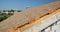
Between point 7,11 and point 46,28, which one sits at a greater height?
point 46,28

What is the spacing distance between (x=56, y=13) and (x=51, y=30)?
0.23 meters

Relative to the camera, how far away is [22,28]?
155cm

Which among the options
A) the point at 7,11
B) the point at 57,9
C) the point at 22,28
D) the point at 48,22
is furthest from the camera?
the point at 7,11

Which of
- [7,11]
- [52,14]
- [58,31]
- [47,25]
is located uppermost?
[52,14]

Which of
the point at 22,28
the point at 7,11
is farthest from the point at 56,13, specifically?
the point at 7,11

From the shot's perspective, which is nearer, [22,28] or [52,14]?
[22,28]

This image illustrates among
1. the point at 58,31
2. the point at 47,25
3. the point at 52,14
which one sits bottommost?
the point at 58,31

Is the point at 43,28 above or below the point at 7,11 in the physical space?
above

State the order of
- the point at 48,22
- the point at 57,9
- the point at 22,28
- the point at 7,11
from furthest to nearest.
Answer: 1. the point at 7,11
2. the point at 57,9
3. the point at 48,22
4. the point at 22,28

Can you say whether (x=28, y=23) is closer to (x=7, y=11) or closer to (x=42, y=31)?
(x=42, y=31)

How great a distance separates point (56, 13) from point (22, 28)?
490mm

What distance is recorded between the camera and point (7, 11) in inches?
360

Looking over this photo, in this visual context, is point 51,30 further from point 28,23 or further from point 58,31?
point 28,23

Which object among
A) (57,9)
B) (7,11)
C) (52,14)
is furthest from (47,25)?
(7,11)
